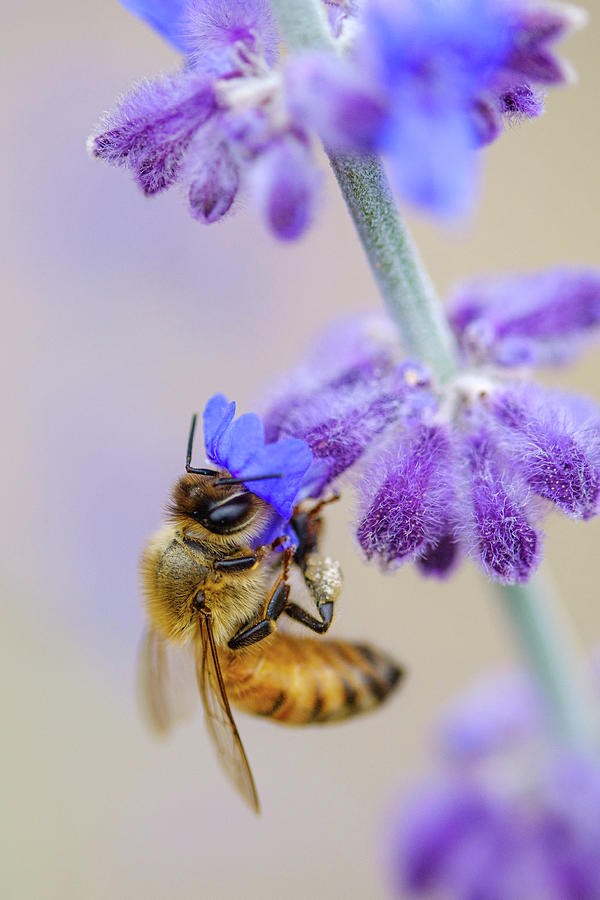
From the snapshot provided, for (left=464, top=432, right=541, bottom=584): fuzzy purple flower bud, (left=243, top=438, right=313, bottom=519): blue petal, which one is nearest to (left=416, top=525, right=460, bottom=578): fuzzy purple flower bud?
(left=464, top=432, right=541, bottom=584): fuzzy purple flower bud

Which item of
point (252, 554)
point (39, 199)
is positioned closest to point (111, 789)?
point (39, 199)

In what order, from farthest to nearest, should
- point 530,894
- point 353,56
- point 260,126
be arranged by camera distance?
point 530,894, point 353,56, point 260,126

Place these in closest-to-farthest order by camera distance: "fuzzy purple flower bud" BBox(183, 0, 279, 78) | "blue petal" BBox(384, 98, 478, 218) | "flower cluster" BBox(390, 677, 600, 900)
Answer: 1. "blue petal" BBox(384, 98, 478, 218)
2. "fuzzy purple flower bud" BBox(183, 0, 279, 78)
3. "flower cluster" BBox(390, 677, 600, 900)

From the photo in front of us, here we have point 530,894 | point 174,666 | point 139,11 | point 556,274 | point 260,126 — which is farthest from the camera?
point 530,894

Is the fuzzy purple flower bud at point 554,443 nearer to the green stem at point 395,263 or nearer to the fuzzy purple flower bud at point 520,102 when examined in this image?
the green stem at point 395,263

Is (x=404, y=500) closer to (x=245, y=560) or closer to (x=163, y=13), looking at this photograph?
(x=245, y=560)

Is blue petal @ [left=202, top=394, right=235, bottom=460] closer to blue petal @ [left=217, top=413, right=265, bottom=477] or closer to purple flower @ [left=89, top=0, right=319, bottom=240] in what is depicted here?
blue petal @ [left=217, top=413, right=265, bottom=477]

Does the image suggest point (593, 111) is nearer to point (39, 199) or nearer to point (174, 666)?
point (39, 199)
